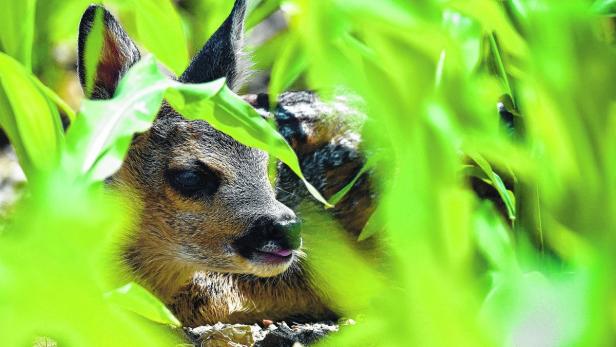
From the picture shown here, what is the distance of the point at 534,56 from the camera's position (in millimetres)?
1296

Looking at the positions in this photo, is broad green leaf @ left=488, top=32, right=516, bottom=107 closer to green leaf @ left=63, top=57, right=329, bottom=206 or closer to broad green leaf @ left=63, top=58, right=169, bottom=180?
green leaf @ left=63, top=57, right=329, bottom=206

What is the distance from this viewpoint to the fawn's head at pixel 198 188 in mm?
1894

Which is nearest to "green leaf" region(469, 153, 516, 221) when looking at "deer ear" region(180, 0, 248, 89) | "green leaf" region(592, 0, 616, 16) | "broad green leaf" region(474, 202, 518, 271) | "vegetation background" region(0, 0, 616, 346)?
"vegetation background" region(0, 0, 616, 346)

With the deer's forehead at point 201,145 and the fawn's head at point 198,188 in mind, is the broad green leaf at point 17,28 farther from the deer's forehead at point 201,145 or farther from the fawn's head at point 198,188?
the deer's forehead at point 201,145

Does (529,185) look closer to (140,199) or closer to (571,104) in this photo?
(571,104)

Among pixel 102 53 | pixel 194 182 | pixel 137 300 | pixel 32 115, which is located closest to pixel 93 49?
pixel 102 53

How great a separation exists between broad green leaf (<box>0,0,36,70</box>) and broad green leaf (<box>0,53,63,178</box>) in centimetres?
32

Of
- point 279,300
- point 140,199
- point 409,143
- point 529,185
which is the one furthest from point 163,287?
point 409,143

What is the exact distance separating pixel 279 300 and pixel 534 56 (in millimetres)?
1297

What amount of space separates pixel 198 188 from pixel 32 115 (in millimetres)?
589

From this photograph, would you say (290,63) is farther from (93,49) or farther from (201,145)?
(93,49)

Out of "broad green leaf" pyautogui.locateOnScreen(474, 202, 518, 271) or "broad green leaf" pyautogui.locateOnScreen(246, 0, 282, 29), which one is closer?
"broad green leaf" pyautogui.locateOnScreen(474, 202, 518, 271)

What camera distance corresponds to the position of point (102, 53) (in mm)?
2023

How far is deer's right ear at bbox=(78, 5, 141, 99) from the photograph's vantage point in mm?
1927
